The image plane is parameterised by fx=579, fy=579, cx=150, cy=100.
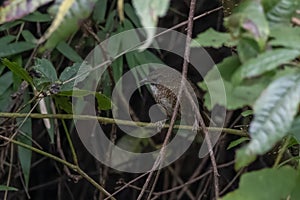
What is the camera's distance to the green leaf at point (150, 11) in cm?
38

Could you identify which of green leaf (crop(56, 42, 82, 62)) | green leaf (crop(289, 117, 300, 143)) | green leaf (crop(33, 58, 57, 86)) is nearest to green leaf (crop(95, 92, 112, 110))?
green leaf (crop(33, 58, 57, 86))

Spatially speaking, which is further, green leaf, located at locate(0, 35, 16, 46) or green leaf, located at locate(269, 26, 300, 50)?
green leaf, located at locate(0, 35, 16, 46)

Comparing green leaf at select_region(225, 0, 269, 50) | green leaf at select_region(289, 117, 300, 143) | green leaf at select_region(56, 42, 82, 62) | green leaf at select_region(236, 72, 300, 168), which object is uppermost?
green leaf at select_region(225, 0, 269, 50)

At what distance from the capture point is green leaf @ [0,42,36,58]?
133 centimetres

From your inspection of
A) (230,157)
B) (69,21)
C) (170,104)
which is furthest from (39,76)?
(230,157)

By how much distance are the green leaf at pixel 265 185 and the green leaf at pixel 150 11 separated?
0.43ft

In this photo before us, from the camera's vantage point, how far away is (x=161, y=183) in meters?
2.01

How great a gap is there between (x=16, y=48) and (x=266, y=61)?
1029 millimetres

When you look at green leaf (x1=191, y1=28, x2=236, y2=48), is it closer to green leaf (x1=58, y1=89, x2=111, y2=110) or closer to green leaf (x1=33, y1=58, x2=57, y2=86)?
green leaf (x1=58, y1=89, x2=111, y2=110)

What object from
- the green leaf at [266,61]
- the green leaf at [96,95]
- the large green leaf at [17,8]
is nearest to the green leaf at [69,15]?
the large green leaf at [17,8]

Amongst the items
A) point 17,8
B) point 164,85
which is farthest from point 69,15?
point 164,85

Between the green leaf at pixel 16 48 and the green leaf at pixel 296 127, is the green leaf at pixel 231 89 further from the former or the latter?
the green leaf at pixel 16 48

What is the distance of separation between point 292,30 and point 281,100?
0.07m

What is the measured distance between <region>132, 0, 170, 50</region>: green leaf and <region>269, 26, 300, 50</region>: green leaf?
80mm
